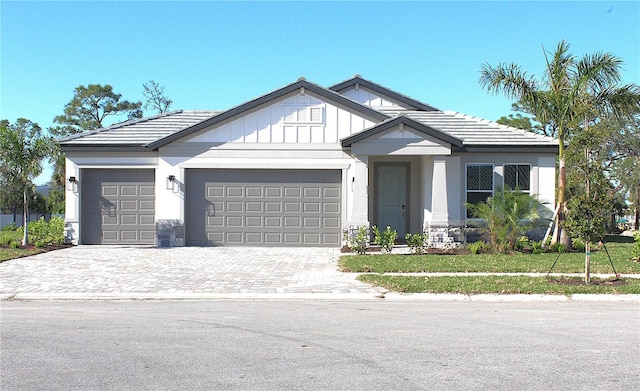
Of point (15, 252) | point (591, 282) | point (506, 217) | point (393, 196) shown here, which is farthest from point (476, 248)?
point (15, 252)

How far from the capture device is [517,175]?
18.7m

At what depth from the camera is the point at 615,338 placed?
688cm

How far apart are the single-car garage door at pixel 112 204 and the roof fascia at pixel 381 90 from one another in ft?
27.5

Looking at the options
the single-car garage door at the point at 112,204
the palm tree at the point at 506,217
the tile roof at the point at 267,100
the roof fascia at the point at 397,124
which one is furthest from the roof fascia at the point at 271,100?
the palm tree at the point at 506,217

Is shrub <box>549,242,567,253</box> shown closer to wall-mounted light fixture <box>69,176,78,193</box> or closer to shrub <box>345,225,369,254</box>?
shrub <box>345,225,369,254</box>

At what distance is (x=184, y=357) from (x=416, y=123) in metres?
12.4

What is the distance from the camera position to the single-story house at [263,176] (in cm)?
1794

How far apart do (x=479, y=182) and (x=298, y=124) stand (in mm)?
6330

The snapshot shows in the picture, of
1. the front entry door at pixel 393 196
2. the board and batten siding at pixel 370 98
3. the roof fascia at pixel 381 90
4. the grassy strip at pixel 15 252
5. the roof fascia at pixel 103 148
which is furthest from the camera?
the board and batten siding at pixel 370 98

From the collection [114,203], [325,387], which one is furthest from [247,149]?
[325,387]

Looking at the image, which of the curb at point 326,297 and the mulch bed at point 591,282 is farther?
the mulch bed at point 591,282

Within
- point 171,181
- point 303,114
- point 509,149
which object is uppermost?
point 303,114

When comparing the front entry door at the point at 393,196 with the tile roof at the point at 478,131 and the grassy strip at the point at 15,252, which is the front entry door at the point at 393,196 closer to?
the tile roof at the point at 478,131

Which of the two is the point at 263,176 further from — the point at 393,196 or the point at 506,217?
the point at 506,217
